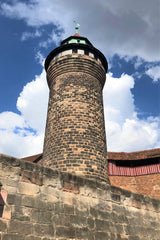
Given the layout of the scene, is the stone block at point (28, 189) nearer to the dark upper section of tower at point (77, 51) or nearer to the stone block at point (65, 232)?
the stone block at point (65, 232)

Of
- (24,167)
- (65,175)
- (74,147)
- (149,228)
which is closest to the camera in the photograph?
(24,167)

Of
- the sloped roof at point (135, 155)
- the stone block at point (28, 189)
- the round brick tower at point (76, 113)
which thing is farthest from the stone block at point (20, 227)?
the sloped roof at point (135, 155)

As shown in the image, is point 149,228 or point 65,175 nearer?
point 65,175

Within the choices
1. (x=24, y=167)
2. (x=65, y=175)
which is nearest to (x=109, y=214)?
(x=65, y=175)

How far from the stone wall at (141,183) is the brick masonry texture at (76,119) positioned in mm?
6581

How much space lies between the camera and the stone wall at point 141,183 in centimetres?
1453

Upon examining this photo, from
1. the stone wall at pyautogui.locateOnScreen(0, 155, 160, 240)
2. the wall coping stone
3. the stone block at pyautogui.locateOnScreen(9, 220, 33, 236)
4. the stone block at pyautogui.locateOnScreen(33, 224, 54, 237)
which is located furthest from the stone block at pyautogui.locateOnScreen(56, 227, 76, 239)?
the wall coping stone

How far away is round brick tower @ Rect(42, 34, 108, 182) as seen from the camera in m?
8.78

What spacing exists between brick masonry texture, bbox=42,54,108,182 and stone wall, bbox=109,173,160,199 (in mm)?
6581

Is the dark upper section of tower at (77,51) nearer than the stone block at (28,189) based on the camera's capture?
No

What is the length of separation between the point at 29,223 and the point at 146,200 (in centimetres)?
380

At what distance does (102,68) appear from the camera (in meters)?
11.9

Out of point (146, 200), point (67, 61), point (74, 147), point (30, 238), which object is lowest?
point (30, 238)

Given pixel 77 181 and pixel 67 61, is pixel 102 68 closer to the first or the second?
pixel 67 61
